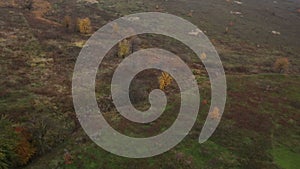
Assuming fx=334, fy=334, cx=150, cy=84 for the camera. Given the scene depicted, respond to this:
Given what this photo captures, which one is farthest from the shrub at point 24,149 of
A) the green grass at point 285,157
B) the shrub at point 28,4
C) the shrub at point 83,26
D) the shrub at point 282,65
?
the shrub at point 28,4

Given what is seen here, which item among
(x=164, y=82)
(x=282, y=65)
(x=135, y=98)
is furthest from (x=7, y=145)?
(x=282, y=65)

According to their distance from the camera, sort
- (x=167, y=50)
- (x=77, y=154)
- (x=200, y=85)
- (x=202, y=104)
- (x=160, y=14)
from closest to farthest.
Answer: (x=77, y=154) → (x=202, y=104) → (x=200, y=85) → (x=167, y=50) → (x=160, y=14)

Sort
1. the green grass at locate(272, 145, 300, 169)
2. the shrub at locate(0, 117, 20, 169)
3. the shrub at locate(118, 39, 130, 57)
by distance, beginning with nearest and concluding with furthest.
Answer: the shrub at locate(0, 117, 20, 169) < the green grass at locate(272, 145, 300, 169) < the shrub at locate(118, 39, 130, 57)

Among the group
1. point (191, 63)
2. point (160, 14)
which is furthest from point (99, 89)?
point (160, 14)

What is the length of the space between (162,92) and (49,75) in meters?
Result: 22.9

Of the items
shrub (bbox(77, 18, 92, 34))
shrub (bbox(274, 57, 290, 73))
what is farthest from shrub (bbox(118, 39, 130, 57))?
shrub (bbox(274, 57, 290, 73))

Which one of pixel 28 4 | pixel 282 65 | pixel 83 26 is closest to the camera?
pixel 282 65

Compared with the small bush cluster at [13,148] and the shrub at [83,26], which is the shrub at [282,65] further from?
the small bush cluster at [13,148]

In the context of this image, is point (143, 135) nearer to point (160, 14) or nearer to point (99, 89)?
point (99, 89)

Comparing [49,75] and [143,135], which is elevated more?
[143,135]

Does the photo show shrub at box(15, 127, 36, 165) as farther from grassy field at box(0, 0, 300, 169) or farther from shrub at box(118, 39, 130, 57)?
shrub at box(118, 39, 130, 57)

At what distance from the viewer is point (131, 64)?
76438 mm

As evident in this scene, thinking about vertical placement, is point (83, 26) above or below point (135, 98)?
below

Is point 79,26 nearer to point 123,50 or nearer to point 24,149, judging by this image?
point 123,50
